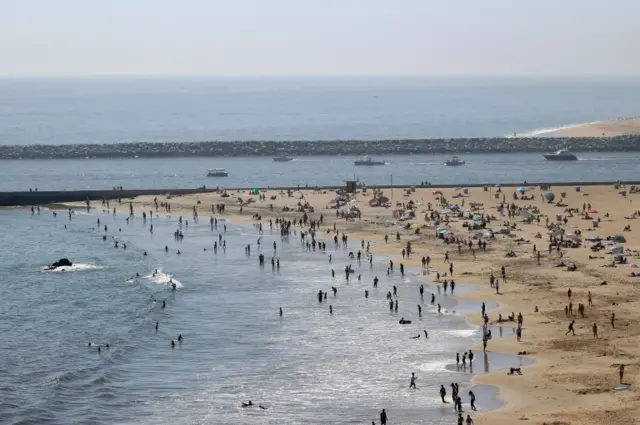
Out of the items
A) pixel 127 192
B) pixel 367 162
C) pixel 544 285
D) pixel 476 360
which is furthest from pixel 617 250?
pixel 367 162

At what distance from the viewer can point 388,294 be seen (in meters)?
59.9

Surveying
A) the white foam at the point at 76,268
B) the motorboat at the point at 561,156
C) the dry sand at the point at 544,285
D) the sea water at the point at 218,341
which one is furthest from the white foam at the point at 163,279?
the motorboat at the point at 561,156

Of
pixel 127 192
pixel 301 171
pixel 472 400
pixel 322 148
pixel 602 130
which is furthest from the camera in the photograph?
pixel 602 130

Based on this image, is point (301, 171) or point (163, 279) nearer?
point (163, 279)

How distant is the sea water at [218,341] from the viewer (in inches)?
1649

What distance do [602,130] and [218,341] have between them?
138806 millimetres

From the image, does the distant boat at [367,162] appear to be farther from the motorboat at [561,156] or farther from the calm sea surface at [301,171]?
the motorboat at [561,156]

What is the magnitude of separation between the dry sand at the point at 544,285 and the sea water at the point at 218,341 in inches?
78.5

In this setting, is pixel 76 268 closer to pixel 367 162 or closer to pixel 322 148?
pixel 367 162

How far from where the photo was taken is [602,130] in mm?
179125

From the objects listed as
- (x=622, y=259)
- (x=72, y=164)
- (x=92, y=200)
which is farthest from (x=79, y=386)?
(x=72, y=164)

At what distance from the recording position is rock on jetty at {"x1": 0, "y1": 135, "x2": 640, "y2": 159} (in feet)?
496

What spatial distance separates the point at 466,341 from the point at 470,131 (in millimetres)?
149871

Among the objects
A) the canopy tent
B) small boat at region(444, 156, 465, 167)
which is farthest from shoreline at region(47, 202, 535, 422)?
small boat at region(444, 156, 465, 167)
